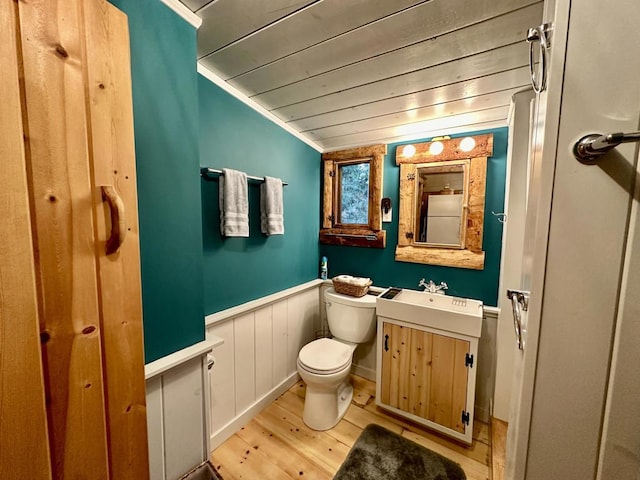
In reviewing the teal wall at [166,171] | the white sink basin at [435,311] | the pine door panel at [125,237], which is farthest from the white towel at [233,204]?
the white sink basin at [435,311]

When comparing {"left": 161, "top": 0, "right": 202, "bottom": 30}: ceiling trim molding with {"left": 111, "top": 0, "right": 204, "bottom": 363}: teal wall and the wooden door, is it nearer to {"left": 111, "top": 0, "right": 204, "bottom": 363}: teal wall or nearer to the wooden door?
{"left": 111, "top": 0, "right": 204, "bottom": 363}: teal wall

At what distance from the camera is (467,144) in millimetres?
1774

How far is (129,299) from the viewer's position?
0.65m

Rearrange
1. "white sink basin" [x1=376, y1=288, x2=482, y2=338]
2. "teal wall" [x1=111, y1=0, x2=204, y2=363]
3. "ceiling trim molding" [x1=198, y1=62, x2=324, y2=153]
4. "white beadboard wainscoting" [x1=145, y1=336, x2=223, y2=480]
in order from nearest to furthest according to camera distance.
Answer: "teal wall" [x1=111, y1=0, x2=204, y2=363], "white beadboard wainscoting" [x1=145, y1=336, x2=223, y2=480], "ceiling trim molding" [x1=198, y1=62, x2=324, y2=153], "white sink basin" [x1=376, y1=288, x2=482, y2=338]

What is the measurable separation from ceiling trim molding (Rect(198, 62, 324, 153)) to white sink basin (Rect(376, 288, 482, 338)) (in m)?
1.46

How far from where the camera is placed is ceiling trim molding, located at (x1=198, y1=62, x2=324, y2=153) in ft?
4.44

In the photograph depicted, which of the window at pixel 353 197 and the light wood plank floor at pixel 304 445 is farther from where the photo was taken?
the window at pixel 353 197

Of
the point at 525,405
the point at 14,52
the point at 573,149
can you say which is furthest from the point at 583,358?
the point at 14,52

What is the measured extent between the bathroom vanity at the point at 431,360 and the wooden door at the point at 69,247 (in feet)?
4.95

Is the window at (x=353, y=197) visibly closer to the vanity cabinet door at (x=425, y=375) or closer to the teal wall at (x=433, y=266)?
the teal wall at (x=433, y=266)

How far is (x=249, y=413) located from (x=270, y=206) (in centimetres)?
146

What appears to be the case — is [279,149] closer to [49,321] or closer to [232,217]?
[232,217]

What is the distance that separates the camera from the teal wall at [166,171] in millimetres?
892

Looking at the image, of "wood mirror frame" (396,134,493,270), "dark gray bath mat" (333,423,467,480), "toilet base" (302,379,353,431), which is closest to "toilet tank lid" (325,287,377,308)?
"wood mirror frame" (396,134,493,270)
